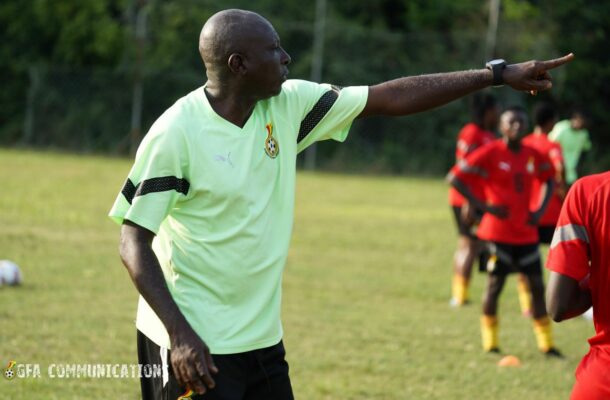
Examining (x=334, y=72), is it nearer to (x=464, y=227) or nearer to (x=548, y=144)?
(x=548, y=144)

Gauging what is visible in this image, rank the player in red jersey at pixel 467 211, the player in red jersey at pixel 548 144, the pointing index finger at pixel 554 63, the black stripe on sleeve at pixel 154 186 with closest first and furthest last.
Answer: the black stripe on sleeve at pixel 154 186 < the pointing index finger at pixel 554 63 < the player in red jersey at pixel 467 211 < the player in red jersey at pixel 548 144

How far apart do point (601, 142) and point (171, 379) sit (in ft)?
85.0

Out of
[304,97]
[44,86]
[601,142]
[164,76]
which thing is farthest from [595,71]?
[304,97]

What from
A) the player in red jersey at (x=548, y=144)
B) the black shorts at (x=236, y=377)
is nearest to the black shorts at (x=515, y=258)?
the player in red jersey at (x=548, y=144)

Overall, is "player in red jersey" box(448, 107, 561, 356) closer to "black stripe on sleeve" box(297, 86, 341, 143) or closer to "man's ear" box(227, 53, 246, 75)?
"black stripe on sleeve" box(297, 86, 341, 143)

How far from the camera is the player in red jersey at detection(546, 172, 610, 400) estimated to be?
3381 mm

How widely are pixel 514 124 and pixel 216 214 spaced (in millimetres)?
5503

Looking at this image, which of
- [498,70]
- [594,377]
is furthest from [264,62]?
[594,377]

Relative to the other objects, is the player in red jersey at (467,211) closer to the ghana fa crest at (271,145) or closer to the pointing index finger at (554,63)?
the pointing index finger at (554,63)

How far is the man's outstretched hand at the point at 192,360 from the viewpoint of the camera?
336cm

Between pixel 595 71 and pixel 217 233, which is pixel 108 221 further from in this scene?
pixel 595 71

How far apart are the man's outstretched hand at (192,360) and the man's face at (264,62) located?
945 millimetres

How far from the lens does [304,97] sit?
156 inches

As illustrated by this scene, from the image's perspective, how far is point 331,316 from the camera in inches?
356
